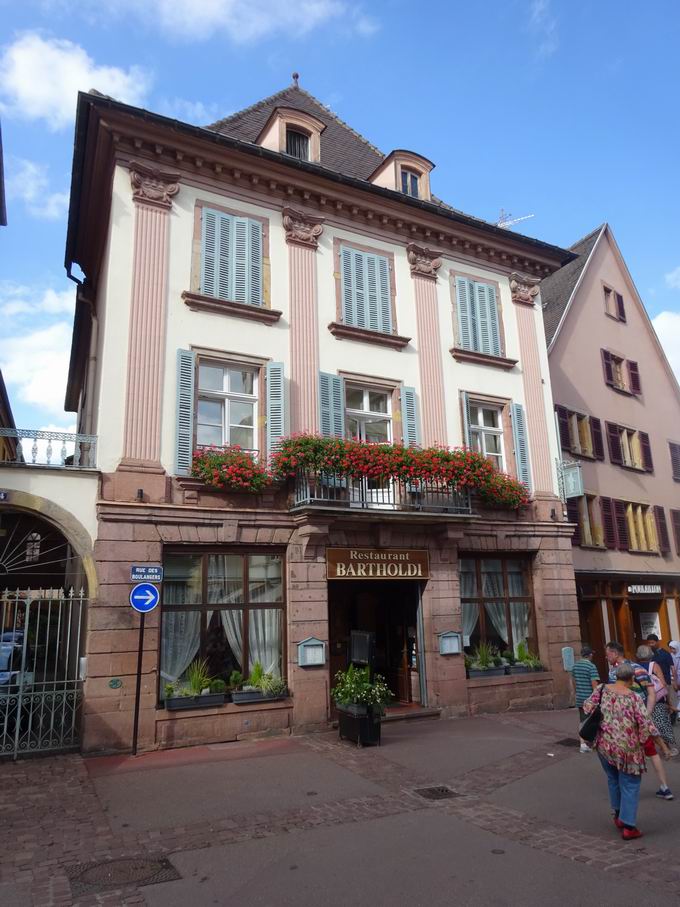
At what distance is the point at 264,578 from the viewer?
1273cm

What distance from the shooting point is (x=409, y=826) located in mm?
7199

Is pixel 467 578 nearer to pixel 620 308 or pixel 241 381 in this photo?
pixel 241 381

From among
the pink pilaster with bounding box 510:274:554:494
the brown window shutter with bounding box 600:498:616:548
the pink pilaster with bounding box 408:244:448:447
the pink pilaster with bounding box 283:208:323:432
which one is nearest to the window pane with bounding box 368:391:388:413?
the pink pilaster with bounding box 408:244:448:447

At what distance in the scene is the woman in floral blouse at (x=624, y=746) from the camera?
6500 mm

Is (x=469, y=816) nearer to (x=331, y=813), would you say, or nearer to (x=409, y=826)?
(x=409, y=826)

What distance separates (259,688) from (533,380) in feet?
32.6

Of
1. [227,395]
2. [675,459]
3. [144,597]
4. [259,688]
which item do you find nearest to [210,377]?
[227,395]

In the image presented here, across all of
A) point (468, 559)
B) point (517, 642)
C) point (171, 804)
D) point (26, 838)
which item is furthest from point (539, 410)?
point (26, 838)

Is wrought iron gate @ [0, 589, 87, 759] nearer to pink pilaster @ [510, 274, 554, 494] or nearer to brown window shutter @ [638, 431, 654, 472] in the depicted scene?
pink pilaster @ [510, 274, 554, 494]

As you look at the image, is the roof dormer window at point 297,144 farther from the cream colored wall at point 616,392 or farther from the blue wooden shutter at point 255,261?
the cream colored wall at point 616,392

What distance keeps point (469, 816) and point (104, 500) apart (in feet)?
23.9

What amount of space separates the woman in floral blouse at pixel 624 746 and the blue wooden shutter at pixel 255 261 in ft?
32.3

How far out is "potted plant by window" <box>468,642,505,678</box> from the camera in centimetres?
1439

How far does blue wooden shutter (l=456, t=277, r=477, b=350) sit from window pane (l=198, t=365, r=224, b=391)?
236 inches
